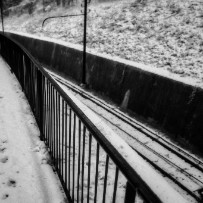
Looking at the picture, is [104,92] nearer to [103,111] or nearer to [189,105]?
[103,111]

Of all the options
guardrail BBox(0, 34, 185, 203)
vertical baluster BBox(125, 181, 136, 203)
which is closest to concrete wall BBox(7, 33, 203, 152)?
guardrail BBox(0, 34, 185, 203)

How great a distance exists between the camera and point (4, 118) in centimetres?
571

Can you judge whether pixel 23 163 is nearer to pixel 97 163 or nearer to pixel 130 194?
pixel 97 163

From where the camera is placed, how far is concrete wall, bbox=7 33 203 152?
239 inches

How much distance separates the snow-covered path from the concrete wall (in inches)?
132

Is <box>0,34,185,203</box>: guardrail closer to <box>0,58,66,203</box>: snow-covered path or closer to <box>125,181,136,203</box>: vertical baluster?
<box>125,181,136,203</box>: vertical baluster

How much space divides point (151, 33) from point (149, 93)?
27.5 feet

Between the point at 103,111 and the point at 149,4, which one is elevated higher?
the point at 149,4

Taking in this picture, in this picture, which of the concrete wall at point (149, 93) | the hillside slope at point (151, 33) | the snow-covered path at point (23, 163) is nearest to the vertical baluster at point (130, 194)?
the snow-covered path at point (23, 163)

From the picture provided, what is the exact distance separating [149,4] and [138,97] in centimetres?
1304

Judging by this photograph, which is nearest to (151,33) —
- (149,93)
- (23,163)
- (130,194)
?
(149,93)

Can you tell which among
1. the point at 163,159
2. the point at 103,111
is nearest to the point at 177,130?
the point at 163,159

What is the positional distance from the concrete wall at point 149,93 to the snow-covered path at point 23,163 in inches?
132

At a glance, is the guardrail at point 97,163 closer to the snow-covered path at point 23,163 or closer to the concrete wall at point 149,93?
the snow-covered path at point 23,163
